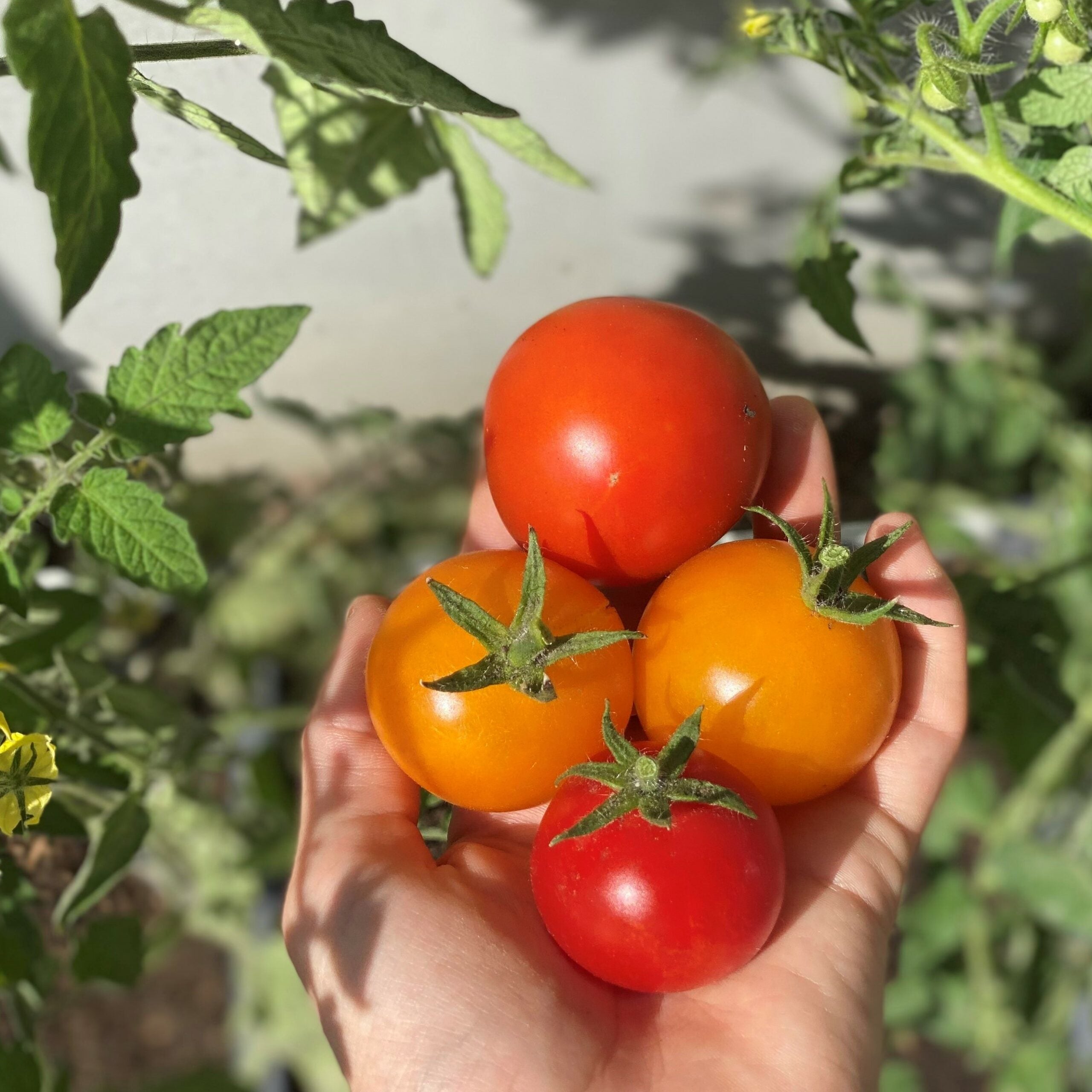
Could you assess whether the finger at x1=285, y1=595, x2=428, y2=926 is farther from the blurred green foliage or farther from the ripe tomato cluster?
the blurred green foliage

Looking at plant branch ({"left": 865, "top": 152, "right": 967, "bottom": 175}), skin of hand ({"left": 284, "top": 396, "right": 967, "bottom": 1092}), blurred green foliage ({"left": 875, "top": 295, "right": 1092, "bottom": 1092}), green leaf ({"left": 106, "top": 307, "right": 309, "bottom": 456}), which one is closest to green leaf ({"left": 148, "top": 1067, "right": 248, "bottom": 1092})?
skin of hand ({"left": 284, "top": 396, "right": 967, "bottom": 1092})

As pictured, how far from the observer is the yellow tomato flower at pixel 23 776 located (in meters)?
0.69

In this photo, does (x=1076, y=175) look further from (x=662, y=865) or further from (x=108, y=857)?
(x=108, y=857)

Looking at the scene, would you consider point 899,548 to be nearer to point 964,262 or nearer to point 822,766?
point 822,766

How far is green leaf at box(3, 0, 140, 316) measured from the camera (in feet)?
1.89

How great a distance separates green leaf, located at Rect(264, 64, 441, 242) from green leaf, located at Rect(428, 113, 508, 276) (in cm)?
5

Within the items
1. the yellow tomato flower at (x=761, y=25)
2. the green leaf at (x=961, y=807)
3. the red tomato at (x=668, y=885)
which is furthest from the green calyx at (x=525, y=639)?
the green leaf at (x=961, y=807)

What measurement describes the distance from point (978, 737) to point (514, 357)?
1.28 metres

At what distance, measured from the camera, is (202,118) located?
66cm

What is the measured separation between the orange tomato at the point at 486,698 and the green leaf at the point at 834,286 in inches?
14.1

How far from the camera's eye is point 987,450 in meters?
1.70

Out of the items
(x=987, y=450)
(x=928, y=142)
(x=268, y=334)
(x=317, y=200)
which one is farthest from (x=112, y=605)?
(x=987, y=450)

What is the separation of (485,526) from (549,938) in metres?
0.46

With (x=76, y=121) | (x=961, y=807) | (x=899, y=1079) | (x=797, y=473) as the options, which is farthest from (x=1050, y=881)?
(x=76, y=121)
